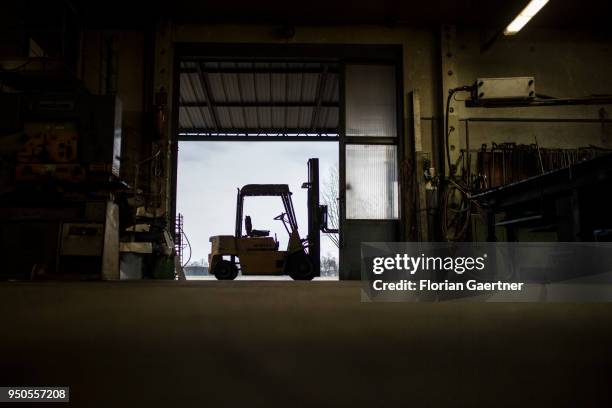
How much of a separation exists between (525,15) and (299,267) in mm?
4524

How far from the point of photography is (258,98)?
9914 millimetres

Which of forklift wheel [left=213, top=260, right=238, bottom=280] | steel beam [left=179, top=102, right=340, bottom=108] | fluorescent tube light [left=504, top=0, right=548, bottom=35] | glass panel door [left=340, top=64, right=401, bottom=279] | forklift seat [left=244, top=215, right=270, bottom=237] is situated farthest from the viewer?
steel beam [left=179, top=102, right=340, bottom=108]

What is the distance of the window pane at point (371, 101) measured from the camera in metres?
7.23

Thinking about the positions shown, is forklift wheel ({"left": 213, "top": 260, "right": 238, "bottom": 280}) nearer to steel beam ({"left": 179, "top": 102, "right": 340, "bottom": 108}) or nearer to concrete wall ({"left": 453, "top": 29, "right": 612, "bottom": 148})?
steel beam ({"left": 179, "top": 102, "right": 340, "bottom": 108})

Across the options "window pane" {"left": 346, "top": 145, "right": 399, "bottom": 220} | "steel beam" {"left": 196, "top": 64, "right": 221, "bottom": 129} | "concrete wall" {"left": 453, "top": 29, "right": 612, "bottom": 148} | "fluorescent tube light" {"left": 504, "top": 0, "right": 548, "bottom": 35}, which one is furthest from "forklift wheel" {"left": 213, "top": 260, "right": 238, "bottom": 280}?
"fluorescent tube light" {"left": 504, "top": 0, "right": 548, "bottom": 35}

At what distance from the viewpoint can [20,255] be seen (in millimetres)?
4496

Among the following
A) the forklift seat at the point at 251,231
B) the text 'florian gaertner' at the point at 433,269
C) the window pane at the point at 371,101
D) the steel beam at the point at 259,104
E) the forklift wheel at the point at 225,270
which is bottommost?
the forklift wheel at the point at 225,270

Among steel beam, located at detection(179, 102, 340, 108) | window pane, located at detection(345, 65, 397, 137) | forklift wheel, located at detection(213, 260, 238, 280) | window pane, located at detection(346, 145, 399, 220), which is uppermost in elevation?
steel beam, located at detection(179, 102, 340, 108)

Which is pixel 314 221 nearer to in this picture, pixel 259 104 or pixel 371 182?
pixel 371 182

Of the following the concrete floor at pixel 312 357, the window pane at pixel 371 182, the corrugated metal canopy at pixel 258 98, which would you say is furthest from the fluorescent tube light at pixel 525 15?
the concrete floor at pixel 312 357

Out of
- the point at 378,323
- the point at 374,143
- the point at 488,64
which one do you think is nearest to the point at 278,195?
the point at 374,143

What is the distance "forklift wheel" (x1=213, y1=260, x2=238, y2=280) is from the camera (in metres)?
8.11

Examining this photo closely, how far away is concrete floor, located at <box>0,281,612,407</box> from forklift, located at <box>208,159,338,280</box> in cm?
604

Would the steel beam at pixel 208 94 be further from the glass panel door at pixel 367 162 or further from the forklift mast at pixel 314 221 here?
the glass panel door at pixel 367 162
